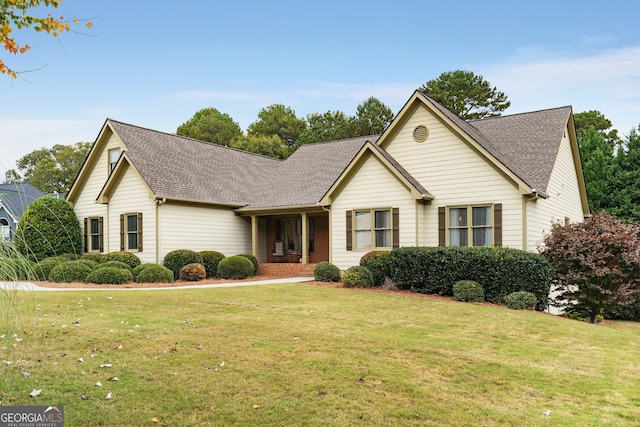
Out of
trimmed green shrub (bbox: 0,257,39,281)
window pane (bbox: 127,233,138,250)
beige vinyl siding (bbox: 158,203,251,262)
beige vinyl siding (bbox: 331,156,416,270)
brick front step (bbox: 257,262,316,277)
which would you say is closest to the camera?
trimmed green shrub (bbox: 0,257,39,281)

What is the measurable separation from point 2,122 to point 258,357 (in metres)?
4.23

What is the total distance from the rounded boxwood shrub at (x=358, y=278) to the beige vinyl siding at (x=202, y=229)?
340 inches

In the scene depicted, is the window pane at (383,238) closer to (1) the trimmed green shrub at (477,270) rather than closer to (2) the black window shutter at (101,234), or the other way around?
(1) the trimmed green shrub at (477,270)

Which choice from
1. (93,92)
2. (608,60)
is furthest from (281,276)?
(608,60)

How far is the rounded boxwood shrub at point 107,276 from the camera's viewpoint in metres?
16.7

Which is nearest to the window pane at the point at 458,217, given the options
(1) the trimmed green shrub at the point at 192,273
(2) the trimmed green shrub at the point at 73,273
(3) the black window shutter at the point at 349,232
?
(3) the black window shutter at the point at 349,232

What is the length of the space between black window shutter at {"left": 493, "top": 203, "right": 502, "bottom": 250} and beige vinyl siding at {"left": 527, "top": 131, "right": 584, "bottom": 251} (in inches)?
34.3

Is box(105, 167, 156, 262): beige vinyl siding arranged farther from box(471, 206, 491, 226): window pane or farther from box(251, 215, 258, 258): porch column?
box(471, 206, 491, 226): window pane

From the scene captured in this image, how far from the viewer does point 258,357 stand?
22.4ft

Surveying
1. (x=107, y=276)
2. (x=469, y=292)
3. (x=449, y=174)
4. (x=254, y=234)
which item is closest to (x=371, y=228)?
(x=449, y=174)

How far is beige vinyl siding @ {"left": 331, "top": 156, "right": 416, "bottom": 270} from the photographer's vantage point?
17.9m

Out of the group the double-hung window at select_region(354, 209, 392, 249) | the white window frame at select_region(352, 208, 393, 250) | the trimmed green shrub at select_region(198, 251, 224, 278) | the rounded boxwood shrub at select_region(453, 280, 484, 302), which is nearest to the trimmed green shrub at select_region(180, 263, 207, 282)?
the trimmed green shrub at select_region(198, 251, 224, 278)

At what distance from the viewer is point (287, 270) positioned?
22.0 metres

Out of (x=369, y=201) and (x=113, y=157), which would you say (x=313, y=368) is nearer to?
(x=369, y=201)
